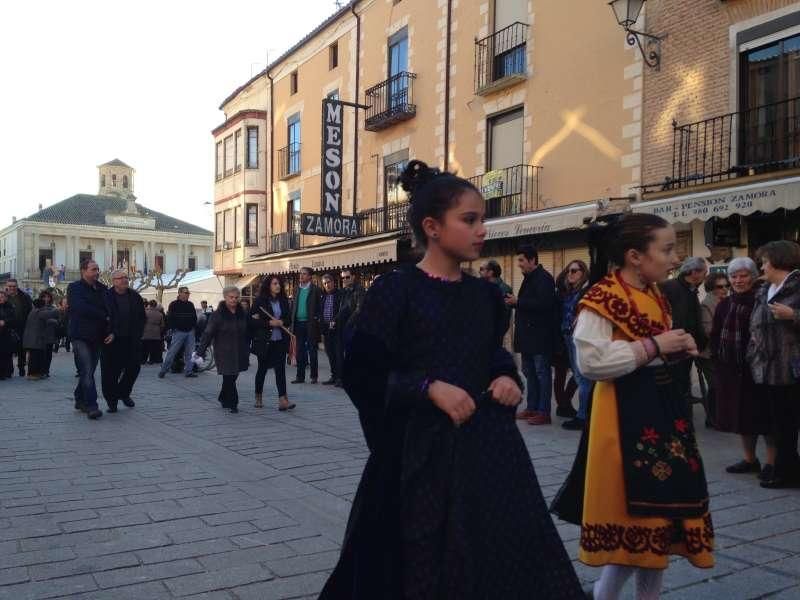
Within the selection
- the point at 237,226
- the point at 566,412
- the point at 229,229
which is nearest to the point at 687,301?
the point at 566,412

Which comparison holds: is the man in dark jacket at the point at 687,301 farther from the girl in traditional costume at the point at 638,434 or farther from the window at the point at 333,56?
the window at the point at 333,56

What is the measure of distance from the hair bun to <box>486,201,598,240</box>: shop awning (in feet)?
34.5

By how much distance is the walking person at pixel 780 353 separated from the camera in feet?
17.2

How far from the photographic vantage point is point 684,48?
40.1 feet

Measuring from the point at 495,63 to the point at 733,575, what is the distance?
1495cm

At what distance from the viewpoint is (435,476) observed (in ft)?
7.29

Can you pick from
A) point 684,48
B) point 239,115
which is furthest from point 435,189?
point 239,115

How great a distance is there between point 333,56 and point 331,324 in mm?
15135

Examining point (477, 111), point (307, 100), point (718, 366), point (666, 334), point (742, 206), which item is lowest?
point (718, 366)

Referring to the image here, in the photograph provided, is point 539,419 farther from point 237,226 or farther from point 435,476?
point 237,226

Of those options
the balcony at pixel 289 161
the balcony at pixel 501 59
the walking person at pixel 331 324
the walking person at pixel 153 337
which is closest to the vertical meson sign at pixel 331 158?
the balcony at pixel 289 161

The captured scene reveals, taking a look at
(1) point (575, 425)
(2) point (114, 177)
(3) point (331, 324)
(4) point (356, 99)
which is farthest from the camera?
(2) point (114, 177)

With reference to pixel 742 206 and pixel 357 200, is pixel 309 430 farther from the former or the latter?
pixel 357 200

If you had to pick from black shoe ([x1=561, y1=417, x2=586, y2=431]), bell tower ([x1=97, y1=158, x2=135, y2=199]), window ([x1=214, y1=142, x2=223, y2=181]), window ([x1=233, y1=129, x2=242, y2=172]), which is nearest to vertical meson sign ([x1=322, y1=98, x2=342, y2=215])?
window ([x1=233, y1=129, x2=242, y2=172])
